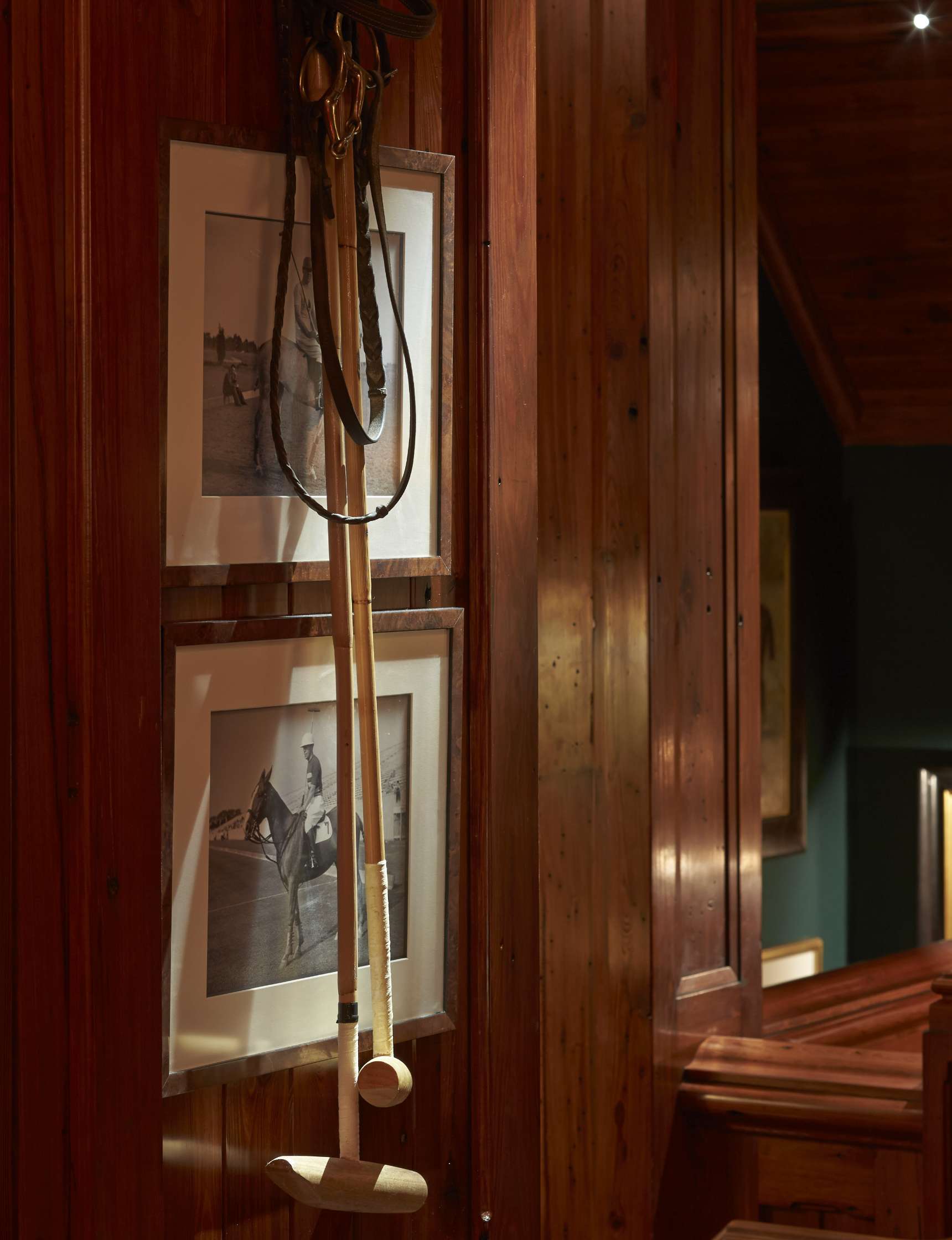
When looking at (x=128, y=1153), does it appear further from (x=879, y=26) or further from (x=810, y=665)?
(x=810, y=665)

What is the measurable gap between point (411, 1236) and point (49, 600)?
2.33 feet

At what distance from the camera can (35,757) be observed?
1.11 m

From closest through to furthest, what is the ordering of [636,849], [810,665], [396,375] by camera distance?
1. [396,375]
2. [636,849]
3. [810,665]

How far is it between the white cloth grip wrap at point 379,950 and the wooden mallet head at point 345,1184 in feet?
0.32

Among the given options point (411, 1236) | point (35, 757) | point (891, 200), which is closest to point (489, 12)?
point (35, 757)

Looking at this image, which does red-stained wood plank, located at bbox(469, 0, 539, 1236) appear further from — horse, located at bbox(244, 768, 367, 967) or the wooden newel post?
the wooden newel post

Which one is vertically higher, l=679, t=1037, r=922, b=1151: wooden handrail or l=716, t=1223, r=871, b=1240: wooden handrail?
l=716, t=1223, r=871, b=1240: wooden handrail

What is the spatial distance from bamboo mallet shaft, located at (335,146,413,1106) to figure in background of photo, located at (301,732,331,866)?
2.1 inches

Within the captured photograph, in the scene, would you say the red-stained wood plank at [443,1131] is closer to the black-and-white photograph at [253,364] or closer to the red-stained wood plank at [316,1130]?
the red-stained wood plank at [316,1130]

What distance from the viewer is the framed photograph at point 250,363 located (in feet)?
3.83

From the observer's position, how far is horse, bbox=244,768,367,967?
4.01ft

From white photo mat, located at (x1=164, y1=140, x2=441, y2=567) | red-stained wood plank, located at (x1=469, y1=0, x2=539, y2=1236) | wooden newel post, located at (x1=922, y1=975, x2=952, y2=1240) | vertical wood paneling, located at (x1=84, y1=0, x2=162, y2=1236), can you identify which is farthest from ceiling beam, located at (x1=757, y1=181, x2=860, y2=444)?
vertical wood paneling, located at (x1=84, y1=0, x2=162, y2=1236)

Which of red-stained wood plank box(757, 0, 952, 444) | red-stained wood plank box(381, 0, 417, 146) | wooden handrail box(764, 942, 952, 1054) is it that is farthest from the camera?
red-stained wood plank box(757, 0, 952, 444)

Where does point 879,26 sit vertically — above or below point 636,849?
above
